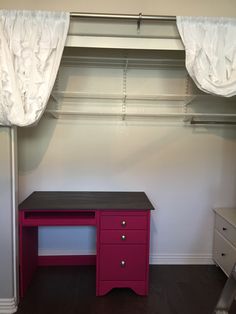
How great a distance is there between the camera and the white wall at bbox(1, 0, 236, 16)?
6.65 feet

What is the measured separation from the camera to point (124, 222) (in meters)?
2.27

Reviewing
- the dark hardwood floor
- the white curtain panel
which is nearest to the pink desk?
the dark hardwood floor

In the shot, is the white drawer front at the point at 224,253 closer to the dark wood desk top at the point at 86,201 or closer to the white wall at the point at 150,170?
the white wall at the point at 150,170

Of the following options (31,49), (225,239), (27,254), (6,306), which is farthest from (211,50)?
(6,306)

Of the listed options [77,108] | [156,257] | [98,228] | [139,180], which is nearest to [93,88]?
[77,108]

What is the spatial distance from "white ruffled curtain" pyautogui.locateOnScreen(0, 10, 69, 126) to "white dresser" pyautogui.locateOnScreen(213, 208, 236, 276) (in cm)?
195

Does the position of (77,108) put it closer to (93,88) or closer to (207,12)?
(93,88)

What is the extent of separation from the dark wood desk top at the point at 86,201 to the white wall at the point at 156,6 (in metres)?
1.53

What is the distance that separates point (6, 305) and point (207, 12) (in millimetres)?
2712

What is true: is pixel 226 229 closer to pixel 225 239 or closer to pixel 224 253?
pixel 225 239

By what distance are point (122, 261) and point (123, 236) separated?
8.6 inches

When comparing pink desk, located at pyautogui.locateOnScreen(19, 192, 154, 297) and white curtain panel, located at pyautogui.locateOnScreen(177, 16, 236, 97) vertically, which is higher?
white curtain panel, located at pyautogui.locateOnScreen(177, 16, 236, 97)

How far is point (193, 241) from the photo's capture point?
2904 mm

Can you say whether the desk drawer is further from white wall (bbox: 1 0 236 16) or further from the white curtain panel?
white wall (bbox: 1 0 236 16)
